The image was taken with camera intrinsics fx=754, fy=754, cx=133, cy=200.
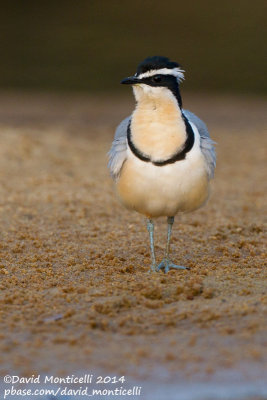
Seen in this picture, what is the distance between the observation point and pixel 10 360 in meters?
3.12

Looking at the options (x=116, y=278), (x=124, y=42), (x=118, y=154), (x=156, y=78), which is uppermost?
(x=124, y=42)

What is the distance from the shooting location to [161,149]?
3.94m

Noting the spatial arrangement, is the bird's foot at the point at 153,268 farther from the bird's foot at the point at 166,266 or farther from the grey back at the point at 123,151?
the grey back at the point at 123,151

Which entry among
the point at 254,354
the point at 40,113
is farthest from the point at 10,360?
the point at 40,113

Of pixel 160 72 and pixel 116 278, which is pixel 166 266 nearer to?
pixel 116 278

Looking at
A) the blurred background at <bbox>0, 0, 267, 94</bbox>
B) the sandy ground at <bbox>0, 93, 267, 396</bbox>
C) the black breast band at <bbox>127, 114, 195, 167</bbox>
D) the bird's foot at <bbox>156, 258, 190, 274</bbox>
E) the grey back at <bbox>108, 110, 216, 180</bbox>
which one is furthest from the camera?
the blurred background at <bbox>0, 0, 267, 94</bbox>

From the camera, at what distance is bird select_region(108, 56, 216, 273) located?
12.9 feet

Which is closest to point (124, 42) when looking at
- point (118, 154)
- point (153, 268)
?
point (118, 154)

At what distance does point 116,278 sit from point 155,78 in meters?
1.09

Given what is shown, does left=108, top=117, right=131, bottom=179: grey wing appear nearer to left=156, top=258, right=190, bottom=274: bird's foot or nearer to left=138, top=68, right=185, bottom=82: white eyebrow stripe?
left=138, top=68, right=185, bottom=82: white eyebrow stripe

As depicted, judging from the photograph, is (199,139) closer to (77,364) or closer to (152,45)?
(77,364)

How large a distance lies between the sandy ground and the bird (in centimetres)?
44

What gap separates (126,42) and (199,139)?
13.7 metres

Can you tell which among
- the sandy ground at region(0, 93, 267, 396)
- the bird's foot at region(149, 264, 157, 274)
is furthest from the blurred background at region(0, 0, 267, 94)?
the bird's foot at region(149, 264, 157, 274)
